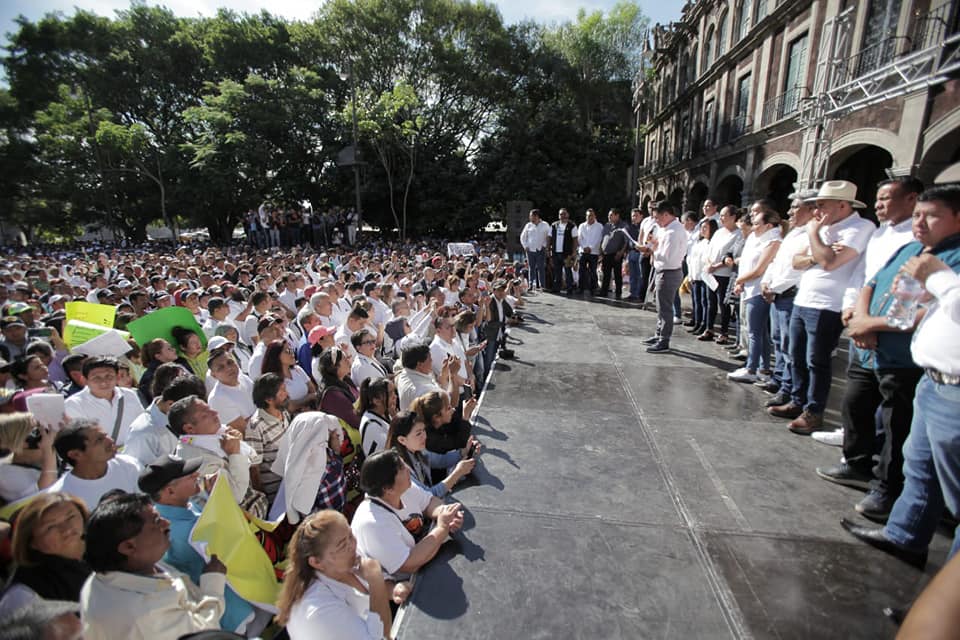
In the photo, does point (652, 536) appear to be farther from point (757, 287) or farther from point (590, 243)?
point (590, 243)

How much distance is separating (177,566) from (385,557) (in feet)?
3.00

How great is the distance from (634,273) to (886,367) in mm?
6641

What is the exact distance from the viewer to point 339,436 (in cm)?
290

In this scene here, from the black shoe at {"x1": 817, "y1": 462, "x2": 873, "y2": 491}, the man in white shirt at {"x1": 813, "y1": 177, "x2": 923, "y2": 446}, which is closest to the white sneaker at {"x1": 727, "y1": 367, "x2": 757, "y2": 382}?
the man in white shirt at {"x1": 813, "y1": 177, "x2": 923, "y2": 446}

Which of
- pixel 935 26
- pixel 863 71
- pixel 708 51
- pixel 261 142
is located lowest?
pixel 935 26

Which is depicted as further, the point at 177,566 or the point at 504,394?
the point at 504,394

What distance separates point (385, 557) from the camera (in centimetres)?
222

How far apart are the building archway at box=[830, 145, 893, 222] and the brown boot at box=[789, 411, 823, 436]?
13056 mm

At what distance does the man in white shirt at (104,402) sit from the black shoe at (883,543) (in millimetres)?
4453

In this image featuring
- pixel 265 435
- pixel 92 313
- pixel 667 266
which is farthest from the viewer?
pixel 667 266

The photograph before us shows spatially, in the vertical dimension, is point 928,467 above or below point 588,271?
below

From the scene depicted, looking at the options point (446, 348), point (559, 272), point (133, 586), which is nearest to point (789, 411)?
point (446, 348)

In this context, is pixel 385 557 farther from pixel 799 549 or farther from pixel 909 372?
pixel 909 372

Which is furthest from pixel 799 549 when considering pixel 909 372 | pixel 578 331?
pixel 578 331
